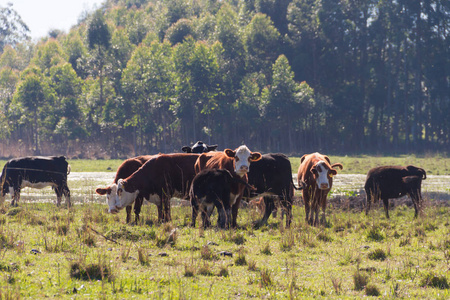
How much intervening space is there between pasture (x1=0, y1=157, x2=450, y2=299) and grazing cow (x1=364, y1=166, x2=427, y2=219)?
2.14 metres

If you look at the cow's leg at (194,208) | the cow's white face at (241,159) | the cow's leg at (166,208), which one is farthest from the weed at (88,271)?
the cow's leg at (166,208)

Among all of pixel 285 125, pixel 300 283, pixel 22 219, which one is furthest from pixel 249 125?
pixel 300 283

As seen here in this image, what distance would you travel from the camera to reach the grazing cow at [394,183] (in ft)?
53.1

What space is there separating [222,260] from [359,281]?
2442 mm

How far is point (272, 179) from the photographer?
14.1m

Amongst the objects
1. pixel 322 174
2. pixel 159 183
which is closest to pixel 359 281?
pixel 322 174

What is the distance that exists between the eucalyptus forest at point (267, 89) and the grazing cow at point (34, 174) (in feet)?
149

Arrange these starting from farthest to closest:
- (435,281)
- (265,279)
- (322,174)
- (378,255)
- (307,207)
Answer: (307,207)
(322,174)
(378,255)
(435,281)
(265,279)

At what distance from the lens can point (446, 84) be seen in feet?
222

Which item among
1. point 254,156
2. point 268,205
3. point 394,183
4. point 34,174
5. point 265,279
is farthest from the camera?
point 34,174

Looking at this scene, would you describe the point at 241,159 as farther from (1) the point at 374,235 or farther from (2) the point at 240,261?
(2) the point at 240,261

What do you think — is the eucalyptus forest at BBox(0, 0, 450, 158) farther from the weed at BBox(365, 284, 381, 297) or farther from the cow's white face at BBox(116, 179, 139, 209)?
Answer: the weed at BBox(365, 284, 381, 297)

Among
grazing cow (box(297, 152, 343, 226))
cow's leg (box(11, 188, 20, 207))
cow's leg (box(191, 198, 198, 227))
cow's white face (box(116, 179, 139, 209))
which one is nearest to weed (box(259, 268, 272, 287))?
cow's leg (box(191, 198, 198, 227))

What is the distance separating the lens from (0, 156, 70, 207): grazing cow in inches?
742
